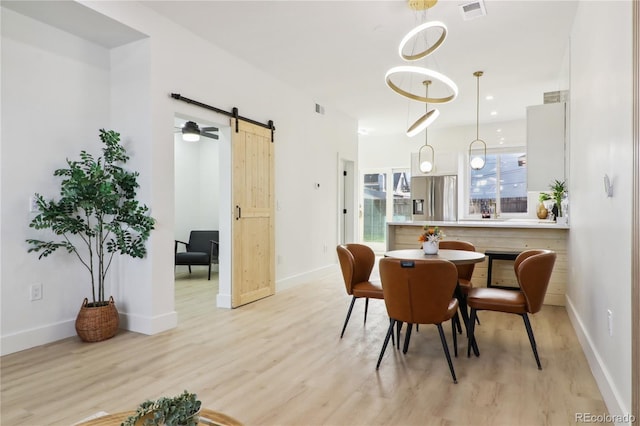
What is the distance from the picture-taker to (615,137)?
6.76 feet

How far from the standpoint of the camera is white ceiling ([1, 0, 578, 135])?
3471 millimetres

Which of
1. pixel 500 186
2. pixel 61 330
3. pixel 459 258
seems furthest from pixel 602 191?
pixel 500 186

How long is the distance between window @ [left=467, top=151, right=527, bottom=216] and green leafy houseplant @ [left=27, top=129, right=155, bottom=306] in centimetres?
720

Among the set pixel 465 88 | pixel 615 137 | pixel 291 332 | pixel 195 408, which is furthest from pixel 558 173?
pixel 195 408

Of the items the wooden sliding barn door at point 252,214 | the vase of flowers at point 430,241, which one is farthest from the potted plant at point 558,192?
the wooden sliding barn door at point 252,214

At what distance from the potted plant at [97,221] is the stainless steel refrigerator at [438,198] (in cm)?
610

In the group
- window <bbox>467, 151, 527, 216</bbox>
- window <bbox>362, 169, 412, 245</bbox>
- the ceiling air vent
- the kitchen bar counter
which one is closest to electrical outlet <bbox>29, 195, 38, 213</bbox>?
the kitchen bar counter

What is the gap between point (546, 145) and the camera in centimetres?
466

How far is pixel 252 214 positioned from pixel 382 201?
5568mm

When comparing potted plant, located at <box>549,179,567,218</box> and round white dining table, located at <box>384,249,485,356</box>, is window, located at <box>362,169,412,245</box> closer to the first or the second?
potted plant, located at <box>549,179,567,218</box>

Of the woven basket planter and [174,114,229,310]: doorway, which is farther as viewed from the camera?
[174,114,229,310]: doorway

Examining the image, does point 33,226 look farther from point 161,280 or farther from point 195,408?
point 195,408

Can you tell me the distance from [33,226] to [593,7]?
4524mm

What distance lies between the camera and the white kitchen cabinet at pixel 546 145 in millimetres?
4535
